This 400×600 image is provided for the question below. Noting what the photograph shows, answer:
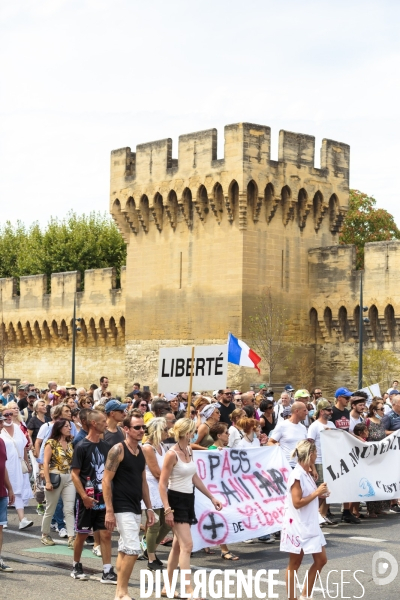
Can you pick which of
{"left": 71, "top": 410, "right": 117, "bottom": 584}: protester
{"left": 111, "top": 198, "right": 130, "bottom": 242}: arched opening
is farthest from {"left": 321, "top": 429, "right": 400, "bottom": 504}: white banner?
{"left": 111, "top": 198, "right": 130, "bottom": 242}: arched opening

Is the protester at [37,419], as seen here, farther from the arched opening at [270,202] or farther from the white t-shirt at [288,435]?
the arched opening at [270,202]

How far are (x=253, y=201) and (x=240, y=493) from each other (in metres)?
21.7

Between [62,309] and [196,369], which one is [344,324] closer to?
[62,309]

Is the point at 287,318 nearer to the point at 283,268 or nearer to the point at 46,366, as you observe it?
the point at 283,268

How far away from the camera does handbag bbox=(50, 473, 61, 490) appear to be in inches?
491

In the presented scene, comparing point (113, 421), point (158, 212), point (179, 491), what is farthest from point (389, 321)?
point (179, 491)

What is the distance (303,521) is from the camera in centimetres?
907

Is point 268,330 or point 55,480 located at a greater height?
point 268,330

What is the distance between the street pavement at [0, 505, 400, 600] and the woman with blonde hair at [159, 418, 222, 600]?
1.94 feet

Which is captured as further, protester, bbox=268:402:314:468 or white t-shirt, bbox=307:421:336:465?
white t-shirt, bbox=307:421:336:465

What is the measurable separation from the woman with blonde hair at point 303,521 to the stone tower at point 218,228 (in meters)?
23.6

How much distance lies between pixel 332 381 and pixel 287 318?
2.56m

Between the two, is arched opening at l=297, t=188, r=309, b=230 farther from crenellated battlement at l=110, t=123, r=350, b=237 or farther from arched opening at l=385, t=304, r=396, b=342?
arched opening at l=385, t=304, r=396, b=342

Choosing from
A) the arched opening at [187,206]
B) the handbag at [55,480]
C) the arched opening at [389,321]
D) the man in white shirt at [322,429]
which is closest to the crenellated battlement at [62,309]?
the arched opening at [187,206]
